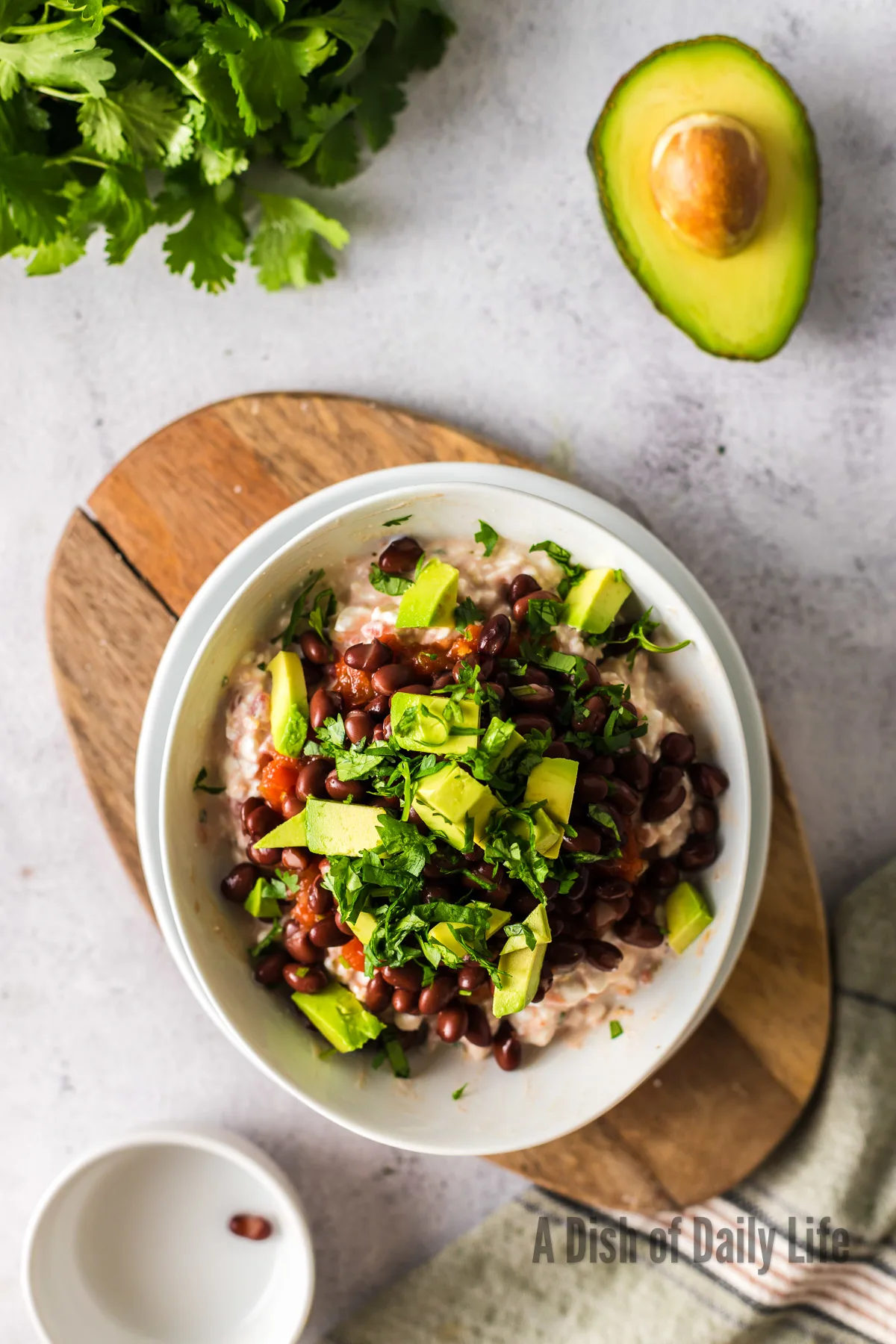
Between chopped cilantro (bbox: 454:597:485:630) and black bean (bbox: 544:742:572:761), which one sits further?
chopped cilantro (bbox: 454:597:485:630)

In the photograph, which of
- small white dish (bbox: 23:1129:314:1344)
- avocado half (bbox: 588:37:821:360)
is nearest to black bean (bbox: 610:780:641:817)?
avocado half (bbox: 588:37:821:360)

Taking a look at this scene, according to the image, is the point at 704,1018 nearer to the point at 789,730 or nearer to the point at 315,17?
the point at 789,730

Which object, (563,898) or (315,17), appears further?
(315,17)

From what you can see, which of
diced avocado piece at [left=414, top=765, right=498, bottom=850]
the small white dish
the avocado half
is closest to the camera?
diced avocado piece at [left=414, top=765, right=498, bottom=850]

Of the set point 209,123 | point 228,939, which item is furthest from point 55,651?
point 209,123

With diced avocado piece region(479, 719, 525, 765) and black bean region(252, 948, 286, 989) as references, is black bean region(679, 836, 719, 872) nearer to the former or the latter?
diced avocado piece region(479, 719, 525, 765)

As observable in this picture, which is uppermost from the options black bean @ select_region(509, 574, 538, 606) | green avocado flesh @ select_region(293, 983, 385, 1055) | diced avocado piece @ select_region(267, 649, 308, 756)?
black bean @ select_region(509, 574, 538, 606)

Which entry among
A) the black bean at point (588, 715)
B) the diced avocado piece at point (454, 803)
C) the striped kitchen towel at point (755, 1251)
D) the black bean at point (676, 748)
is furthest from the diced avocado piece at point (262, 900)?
the striped kitchen towel at point (755, 1251)
